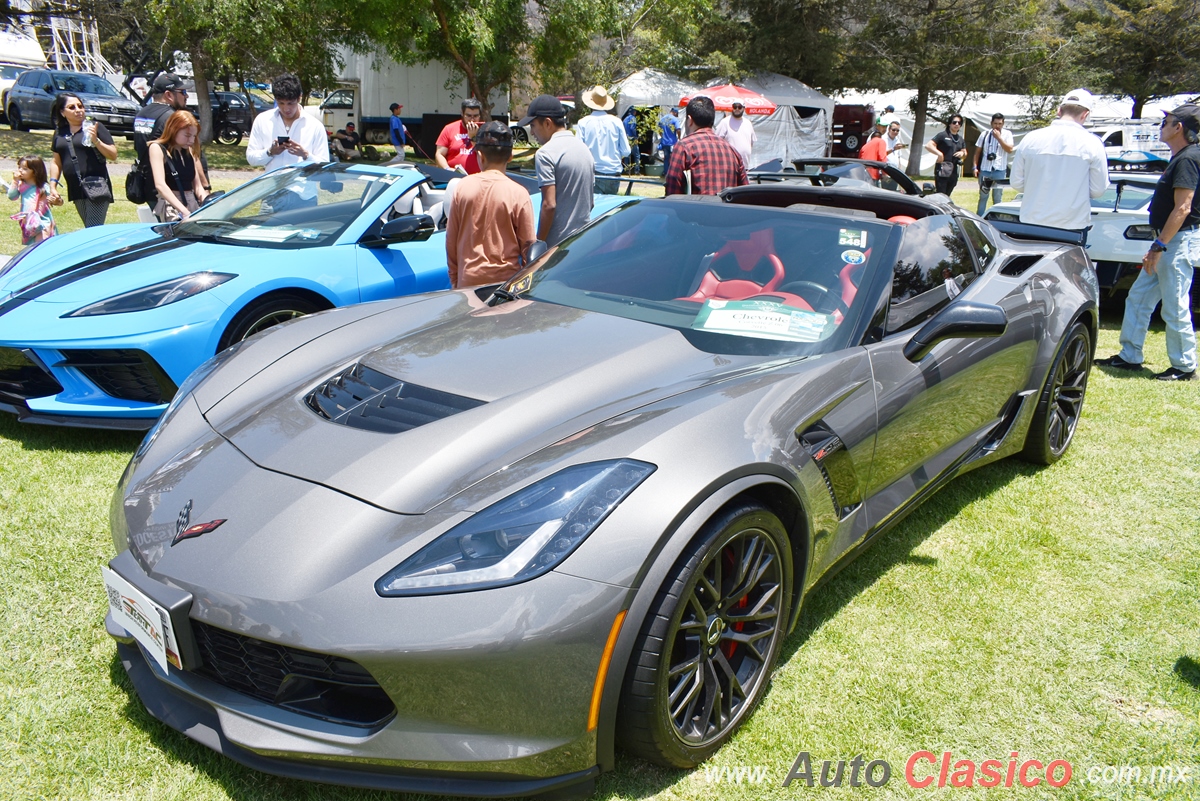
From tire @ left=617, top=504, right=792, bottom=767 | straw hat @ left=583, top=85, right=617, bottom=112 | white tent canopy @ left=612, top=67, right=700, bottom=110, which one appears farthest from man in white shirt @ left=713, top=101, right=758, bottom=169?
white tent canopy @ left=612, top=67, right=700, bottom=110

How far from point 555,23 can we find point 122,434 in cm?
2014

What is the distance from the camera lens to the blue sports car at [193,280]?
3.94 meters

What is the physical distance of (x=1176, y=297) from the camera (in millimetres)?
5734

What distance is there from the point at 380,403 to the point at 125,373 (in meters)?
2.09

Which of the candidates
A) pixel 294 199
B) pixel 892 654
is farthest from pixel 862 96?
pixel 892 654

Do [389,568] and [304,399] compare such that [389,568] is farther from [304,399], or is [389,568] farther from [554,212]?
[554,212]

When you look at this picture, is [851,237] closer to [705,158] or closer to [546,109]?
[546,109]

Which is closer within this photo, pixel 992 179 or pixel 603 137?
pixel 603 137

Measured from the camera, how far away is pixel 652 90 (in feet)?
80.4

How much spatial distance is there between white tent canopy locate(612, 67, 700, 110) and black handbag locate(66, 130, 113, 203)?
1866 cm

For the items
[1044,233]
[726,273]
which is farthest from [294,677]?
[1044,233]

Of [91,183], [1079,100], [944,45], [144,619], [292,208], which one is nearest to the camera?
[144,619]

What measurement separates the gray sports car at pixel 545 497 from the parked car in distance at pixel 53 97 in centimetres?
2273

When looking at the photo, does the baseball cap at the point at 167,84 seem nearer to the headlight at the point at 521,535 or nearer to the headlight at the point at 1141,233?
the headlight at the point at 521,535
